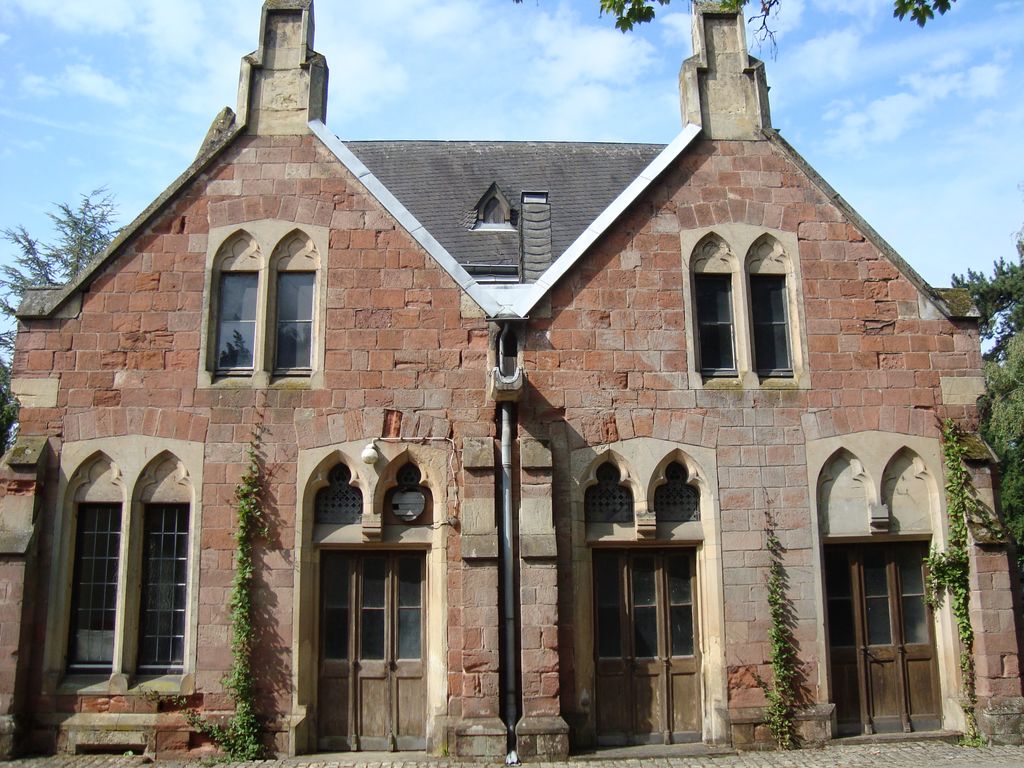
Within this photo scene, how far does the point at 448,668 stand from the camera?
10.0 metres

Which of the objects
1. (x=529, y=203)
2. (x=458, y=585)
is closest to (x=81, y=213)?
(x=529, y=203)

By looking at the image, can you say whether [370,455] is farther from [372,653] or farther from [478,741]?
[478,741]

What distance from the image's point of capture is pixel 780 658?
10297mm

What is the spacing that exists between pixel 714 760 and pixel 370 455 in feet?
16.5

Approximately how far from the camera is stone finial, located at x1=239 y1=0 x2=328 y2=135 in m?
11.5

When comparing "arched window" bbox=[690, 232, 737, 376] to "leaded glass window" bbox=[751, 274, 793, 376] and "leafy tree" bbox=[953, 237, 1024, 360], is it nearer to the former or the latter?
"leaded glass window" bbox=[751, 274, 793, 376]

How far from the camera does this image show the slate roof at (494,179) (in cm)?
1472

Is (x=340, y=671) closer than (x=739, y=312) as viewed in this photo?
Yes

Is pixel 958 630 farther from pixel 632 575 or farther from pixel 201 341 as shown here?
pixel 201 341

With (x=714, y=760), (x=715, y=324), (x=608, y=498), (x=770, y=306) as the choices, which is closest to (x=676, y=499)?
(x=608, y=498)

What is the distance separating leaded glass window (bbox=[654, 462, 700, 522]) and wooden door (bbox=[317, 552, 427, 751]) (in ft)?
9.64

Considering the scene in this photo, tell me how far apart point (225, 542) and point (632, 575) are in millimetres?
4752

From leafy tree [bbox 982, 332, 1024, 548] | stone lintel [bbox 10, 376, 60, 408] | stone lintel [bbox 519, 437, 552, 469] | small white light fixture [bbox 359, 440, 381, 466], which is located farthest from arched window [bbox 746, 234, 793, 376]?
leafy tree [bbox 982, 332, 1024, 548]

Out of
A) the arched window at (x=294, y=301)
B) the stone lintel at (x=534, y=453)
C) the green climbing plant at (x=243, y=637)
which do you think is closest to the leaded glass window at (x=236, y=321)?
the arched window at (x=294, y=301)
